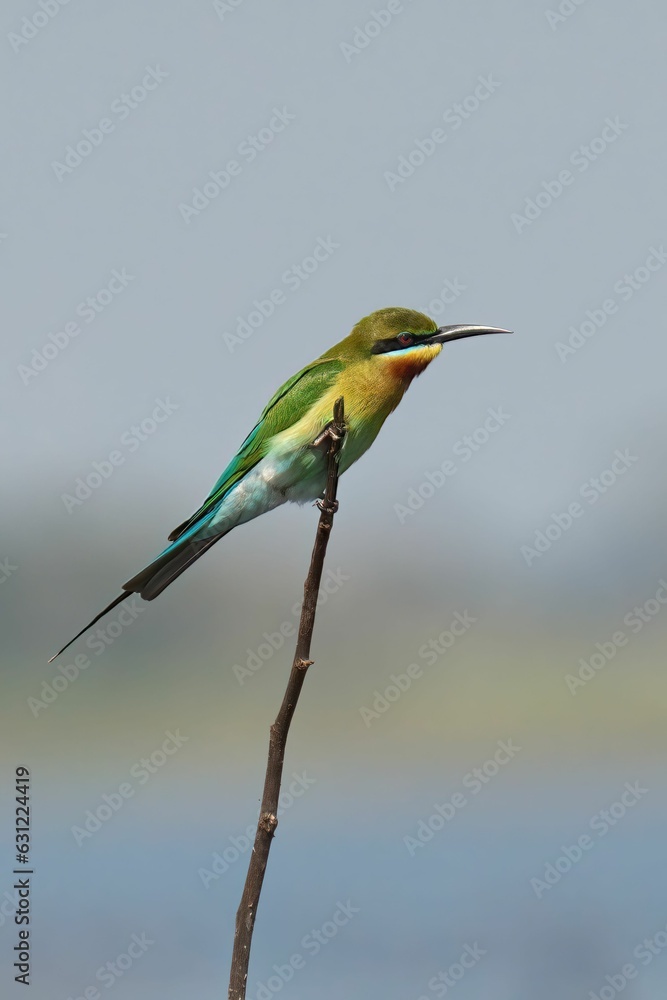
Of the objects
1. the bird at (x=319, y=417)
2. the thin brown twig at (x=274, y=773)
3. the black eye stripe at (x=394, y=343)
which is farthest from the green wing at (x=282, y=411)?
the thin brown twig at (x=274, y=773)

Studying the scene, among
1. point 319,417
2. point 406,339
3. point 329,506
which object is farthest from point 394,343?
point 329,506

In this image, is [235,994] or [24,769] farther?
[24,769]

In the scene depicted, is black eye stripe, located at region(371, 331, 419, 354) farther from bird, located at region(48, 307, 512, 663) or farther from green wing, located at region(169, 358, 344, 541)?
green wing, located at region(169, 358, 344, 541)

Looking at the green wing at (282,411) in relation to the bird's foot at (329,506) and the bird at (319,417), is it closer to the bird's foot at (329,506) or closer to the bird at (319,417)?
the bird at (319,417)

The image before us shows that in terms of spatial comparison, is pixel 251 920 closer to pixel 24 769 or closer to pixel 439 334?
pixel 24 769

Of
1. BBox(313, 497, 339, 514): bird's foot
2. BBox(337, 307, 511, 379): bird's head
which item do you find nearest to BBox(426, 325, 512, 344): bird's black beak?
BBox(337, 307, 511, 379): bird's head

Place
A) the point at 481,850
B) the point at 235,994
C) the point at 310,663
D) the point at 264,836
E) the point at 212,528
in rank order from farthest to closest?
the point at 481,850 → the point at 212,528 → the point at 310,663 → the point at 264,836 → the point at 235,994

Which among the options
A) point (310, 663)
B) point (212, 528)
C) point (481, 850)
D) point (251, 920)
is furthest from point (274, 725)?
point (481, 850)
